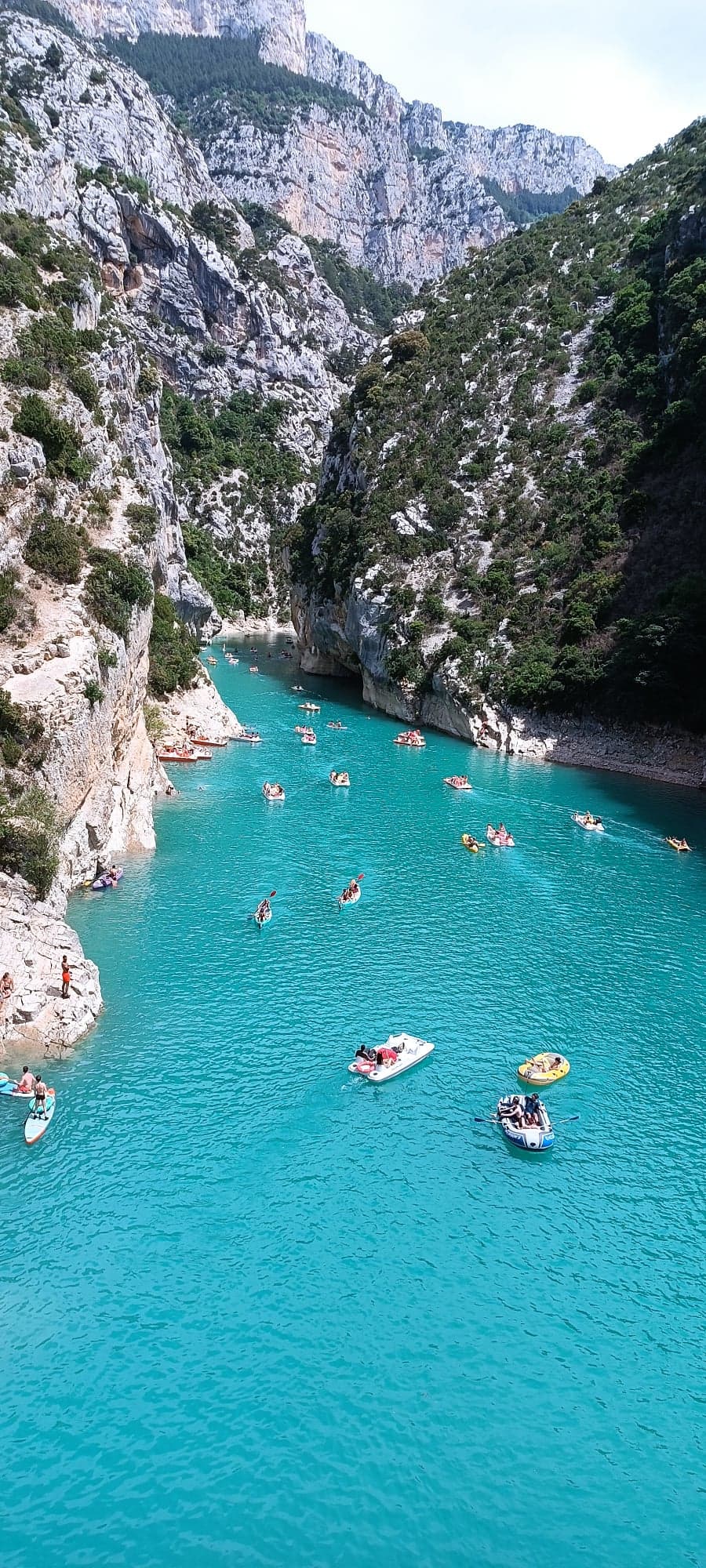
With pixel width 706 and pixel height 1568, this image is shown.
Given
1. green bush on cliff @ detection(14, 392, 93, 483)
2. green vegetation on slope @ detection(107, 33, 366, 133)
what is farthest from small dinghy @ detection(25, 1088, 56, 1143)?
green vegetation on slope @ detection(107, 33, 366, 133)

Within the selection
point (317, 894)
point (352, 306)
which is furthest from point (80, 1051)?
point (352, 306)

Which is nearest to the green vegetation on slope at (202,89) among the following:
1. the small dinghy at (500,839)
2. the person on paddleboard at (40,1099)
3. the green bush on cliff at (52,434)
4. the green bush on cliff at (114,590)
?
the green bush on cliff at (52,434)

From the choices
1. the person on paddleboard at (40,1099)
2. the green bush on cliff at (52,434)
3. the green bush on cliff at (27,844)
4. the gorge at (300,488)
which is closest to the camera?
the person on paddleboard at (40,1099)

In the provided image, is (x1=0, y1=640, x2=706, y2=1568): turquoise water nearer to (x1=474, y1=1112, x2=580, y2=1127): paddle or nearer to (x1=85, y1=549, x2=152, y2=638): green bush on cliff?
(x1=474, y1=1112, x2=580, y2=1127): paddle

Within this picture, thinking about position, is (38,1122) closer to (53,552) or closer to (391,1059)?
(391,1059)

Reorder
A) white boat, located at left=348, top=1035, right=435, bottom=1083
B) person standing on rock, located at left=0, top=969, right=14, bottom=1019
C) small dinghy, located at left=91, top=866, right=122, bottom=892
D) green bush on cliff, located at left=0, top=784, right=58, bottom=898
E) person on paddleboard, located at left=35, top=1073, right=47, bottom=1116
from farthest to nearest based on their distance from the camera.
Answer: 1. small dinghy, located at left=91, top=866, right=122, bottom=892
2. green bush on cliff, located at left=0, top=784, right=58, bottom=898
3. white boat, located at left=348, top=1035, right=435, bottom=1083
4. person standing on rock, located at left=0, top=969, right=14, bottom=1019
5. person on paddleboard, located at left=35, top=1073, right=47, bottom=1116

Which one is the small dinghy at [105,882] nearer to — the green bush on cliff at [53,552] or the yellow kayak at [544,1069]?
the green bush on cliff at [53,552]

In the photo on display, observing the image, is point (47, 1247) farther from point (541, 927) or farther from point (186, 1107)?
point (541, 927)
